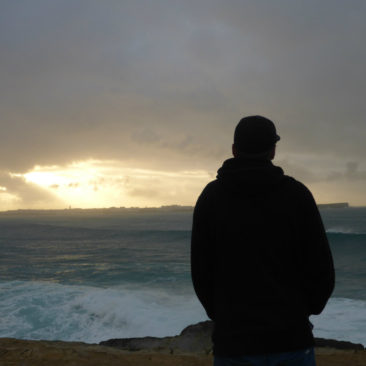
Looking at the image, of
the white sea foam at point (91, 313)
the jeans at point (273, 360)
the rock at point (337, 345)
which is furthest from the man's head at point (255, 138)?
the white sea foam at point (91, 313)

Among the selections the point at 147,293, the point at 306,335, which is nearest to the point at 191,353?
the point at 306,335

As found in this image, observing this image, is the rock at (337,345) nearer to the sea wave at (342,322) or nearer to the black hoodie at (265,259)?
the sea wave at (342,322)

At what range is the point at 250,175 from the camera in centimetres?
165

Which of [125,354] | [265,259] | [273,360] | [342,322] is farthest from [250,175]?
[342,322]

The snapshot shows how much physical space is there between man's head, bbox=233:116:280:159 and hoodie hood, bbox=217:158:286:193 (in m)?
0.05

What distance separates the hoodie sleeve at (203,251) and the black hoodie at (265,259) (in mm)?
53

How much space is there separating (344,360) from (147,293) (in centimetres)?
1336

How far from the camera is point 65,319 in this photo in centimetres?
1209

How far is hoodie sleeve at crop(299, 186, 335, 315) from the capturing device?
1660 millimetres

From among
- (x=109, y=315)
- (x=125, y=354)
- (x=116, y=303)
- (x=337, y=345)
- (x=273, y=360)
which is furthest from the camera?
(x=116, y=303)

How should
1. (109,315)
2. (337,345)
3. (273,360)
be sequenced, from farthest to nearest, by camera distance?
(109,315)
(337,345)
(273,360)

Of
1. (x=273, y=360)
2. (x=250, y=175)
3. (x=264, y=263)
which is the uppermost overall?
(x=250, y=175)

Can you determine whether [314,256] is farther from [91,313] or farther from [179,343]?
[91,313]

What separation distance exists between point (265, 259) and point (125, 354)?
4584mm
